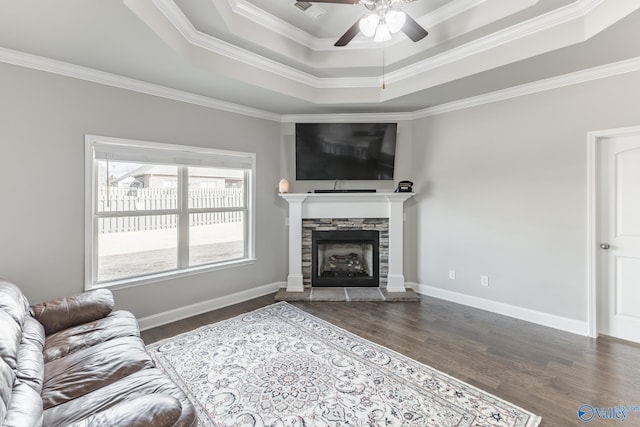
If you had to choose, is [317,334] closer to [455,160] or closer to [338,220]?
[338,220]

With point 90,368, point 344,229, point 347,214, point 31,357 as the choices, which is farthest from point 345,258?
point 31,357

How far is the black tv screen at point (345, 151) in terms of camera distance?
427 centimetres

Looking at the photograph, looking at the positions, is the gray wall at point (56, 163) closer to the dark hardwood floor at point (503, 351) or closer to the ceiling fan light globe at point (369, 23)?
the dark hardwood floor at point (503, 351)

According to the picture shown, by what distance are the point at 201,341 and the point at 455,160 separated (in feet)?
12.7

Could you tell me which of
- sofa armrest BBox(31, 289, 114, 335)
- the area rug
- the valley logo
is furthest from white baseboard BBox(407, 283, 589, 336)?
sofa armrest BBox(31, 289, 114, 335)

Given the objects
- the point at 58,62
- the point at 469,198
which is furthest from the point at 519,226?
the point at 58,62

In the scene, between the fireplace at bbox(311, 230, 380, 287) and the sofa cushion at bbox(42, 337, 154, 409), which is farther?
the fireplace at bbox(311, 230, 380, 287)

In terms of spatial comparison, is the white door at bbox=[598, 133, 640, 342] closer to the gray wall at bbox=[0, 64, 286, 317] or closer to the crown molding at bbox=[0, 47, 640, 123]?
the crown molding at bbox=[0, 47, 640, 123]

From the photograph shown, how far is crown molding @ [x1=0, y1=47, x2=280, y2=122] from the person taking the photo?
247 centimetres

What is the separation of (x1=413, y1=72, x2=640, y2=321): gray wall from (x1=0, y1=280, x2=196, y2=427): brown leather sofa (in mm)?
3711

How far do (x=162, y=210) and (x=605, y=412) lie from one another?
433 cm

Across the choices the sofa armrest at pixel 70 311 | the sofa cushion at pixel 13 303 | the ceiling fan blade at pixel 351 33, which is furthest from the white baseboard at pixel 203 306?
the ceiling fan blade at pixel 351 33

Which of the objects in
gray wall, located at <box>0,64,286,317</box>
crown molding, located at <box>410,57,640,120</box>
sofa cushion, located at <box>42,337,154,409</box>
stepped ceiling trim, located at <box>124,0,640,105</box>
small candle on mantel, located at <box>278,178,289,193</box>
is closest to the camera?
sofa cushion, located at <box>42,337,154,409</box>

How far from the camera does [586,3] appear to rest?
228 centimetres
